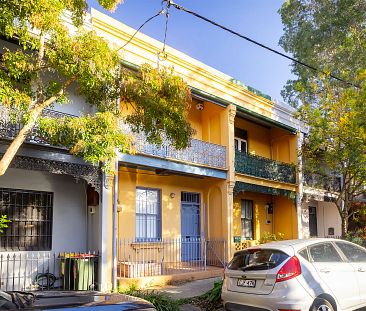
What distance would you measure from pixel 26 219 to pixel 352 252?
7958mm

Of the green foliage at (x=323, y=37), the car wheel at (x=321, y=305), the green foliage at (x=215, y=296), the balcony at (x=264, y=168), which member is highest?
the green foliage at (x=323, y=37)

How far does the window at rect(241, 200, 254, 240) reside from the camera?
18266 millimetres

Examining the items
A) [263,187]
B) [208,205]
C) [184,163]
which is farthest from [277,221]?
[184,163]

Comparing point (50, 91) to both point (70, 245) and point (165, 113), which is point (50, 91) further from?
point (70, 245)

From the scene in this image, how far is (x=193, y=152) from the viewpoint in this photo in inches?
559

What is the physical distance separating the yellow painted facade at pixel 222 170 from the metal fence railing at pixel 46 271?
257 cm

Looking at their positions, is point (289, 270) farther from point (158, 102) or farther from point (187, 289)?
point (187, 289)

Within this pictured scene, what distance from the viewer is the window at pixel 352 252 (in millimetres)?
7664

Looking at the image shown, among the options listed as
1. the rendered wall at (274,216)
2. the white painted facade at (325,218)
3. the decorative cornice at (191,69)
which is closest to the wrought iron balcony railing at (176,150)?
the decorative cornice at (191,69)

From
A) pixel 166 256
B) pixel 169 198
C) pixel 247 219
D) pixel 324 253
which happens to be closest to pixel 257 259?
pixel 324 253

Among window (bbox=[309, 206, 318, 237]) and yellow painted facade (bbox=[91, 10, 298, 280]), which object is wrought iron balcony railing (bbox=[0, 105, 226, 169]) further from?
window (bbox=[309, 206, 318, 237])

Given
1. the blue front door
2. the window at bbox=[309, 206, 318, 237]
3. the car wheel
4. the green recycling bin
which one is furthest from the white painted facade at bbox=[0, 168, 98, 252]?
the window at bbox=[309, 206, 318, 237]

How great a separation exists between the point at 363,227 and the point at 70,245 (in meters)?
16.1

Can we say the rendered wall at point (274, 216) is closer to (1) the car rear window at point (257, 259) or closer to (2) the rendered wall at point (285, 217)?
(2) the rendered wall at point (285, 217)
